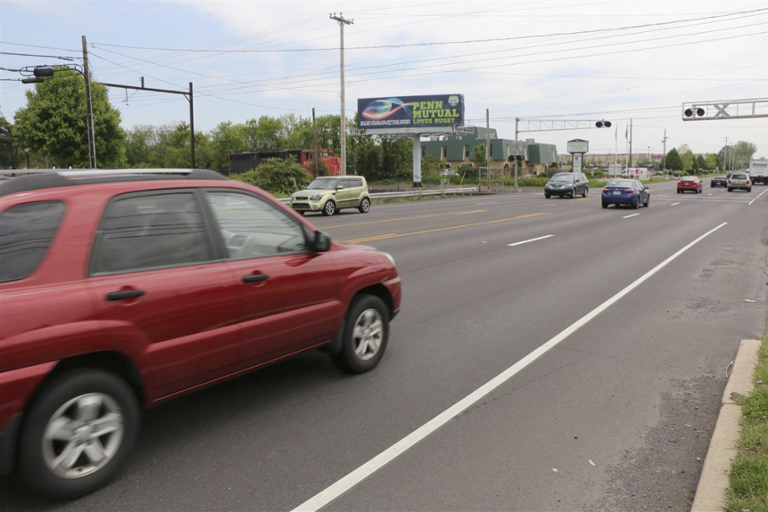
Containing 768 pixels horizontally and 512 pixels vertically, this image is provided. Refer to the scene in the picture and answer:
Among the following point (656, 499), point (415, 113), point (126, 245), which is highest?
point (415, 113)

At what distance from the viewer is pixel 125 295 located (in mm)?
3469

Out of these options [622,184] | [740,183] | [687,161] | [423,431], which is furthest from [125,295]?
[687,161]

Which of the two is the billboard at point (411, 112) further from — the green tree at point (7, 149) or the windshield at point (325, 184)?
the windshield at point (325, 184)

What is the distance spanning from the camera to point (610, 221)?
21781 mm

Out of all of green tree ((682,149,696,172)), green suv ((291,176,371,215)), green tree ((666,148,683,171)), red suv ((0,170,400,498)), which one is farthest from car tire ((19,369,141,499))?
green tree ((682,149,696,172))

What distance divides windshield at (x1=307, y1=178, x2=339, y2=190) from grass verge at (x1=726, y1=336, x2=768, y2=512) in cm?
2168

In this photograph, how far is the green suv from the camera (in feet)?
80.1

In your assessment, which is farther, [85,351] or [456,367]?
[456,367]

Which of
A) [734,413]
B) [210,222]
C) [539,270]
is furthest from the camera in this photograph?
[539,270]

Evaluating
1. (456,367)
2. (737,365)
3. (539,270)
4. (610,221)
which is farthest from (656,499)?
(610,221)

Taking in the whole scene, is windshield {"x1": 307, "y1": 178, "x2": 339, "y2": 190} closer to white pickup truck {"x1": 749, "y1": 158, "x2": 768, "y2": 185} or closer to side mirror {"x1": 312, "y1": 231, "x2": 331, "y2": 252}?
side mirror {"x1": 312, "y1": 231, "x2": 331, "y2": 252}

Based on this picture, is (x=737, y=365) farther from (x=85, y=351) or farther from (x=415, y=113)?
(x=415, y=113)

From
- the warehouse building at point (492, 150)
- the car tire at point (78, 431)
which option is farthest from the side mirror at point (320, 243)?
the warehouse building at point (492, 150)

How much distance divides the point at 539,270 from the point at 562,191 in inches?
1200
